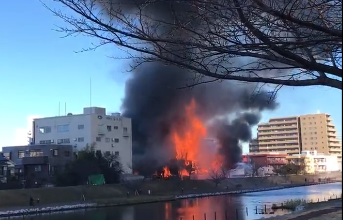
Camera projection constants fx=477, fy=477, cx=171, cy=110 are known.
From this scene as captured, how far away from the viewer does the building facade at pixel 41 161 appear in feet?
241

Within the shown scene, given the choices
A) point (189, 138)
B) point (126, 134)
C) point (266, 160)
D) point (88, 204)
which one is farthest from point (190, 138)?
point (88, 204)

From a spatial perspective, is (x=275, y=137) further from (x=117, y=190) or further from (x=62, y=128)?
(x=117, y=190)

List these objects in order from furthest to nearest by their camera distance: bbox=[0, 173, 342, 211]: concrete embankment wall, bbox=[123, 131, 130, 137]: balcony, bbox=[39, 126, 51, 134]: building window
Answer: bbox=[123, 131, 130, 137]: balcony → bbox=[39, 126, 51, 134]: building window → bbox=[0, 173, 342, 211]: concrete embankment wall

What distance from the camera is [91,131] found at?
84375 mm

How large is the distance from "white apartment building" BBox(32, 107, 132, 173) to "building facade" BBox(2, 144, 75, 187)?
14.8 ft

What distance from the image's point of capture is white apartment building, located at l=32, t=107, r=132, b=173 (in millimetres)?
85062

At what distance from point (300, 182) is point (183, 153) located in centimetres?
3247

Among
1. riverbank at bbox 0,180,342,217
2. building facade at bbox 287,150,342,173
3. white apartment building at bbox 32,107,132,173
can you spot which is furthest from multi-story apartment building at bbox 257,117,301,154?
riverbank at bbox 0,180,342,217

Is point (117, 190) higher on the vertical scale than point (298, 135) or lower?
lower

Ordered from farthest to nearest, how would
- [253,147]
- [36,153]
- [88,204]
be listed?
1. [253,147]
2. [36,153]
3. [88,204]

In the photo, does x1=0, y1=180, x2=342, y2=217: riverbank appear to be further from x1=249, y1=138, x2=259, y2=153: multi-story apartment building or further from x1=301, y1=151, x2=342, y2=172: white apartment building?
x1=249, y1=138, x2=259, y2=153: multi-story apartment building

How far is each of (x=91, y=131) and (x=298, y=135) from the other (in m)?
68.0

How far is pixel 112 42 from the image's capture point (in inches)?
387

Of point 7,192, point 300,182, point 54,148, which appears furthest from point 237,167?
point 7,192
